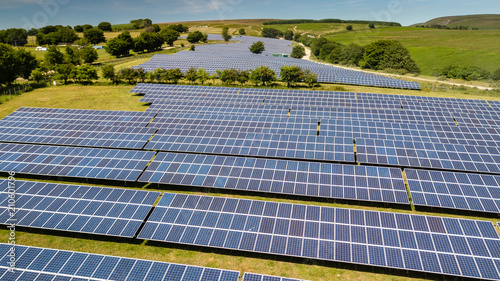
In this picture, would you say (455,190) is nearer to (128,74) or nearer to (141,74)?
(141,74)

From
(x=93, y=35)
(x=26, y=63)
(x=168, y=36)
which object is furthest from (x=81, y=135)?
(x=93, y=35)

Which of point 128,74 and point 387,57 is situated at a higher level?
point 387,57

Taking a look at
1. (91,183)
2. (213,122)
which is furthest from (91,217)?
(213,122)

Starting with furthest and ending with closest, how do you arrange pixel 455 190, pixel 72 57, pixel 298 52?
1. pixel 298 52
2. pixel 72 57
3. pixel 455 190

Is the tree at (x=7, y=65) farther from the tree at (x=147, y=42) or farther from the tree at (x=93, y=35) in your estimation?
the tree at (x=93, y=35)

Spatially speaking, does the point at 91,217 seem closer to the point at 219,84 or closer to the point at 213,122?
the point at 213,122

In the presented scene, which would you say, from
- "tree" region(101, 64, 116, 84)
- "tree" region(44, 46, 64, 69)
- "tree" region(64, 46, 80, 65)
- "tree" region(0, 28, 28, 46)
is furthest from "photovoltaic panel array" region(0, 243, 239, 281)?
"tree" region(0, 28, 28, 46)
